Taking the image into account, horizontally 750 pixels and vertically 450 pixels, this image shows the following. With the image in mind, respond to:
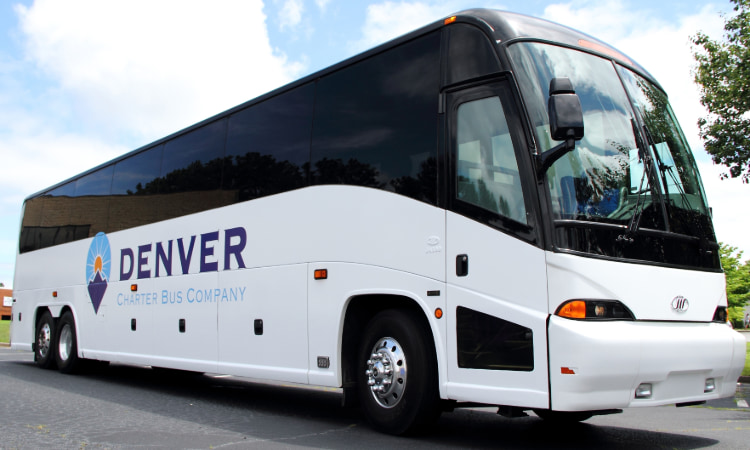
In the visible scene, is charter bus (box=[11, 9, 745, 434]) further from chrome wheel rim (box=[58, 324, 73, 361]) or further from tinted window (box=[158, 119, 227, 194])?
chrome wheel rim (box=[58, 324, 73, 361])

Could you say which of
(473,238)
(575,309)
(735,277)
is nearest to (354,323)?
(473,238)

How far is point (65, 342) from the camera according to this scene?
13.7m

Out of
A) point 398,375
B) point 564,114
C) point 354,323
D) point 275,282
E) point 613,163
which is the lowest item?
point 398,375

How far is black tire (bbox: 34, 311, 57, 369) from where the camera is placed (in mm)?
14016

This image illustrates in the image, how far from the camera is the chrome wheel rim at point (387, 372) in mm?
6375

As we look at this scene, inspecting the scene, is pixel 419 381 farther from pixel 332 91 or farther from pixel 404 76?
pixel 332 91

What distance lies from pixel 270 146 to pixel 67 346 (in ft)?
24.7

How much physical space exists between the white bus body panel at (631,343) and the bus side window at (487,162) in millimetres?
645

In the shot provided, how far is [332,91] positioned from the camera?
7883 mm

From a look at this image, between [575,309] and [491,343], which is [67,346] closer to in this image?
[491,343]

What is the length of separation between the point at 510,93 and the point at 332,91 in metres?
2.75

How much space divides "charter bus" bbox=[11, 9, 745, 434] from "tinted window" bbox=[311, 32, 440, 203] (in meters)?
0.02

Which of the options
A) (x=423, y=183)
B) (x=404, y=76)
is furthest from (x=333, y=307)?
(x=404, y=76)

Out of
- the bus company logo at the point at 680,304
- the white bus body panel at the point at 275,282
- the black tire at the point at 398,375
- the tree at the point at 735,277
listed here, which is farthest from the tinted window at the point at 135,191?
the tree at the point at 735,277
